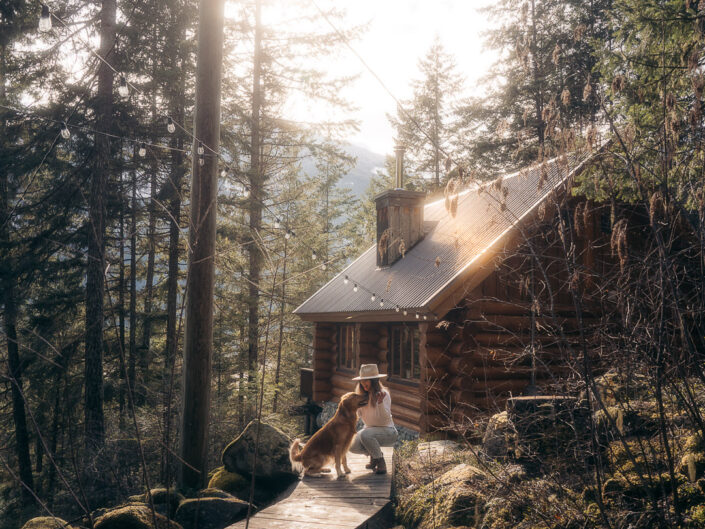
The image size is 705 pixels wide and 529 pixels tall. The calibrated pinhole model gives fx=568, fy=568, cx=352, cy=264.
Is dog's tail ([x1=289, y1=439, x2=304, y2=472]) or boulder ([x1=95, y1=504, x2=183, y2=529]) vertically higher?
dog's tail ([x1=289, y1=439, x2=304, y2=472])

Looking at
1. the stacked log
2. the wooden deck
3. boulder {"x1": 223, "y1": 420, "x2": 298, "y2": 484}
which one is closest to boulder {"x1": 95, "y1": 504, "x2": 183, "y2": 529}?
the wooden deck

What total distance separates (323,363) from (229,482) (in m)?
10.1

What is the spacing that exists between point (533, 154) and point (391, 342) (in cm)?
1208

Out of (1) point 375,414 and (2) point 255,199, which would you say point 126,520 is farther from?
(2) point 255,199

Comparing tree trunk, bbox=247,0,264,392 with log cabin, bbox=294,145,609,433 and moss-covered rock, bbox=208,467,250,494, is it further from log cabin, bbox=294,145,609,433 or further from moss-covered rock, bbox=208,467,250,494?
moss-covered rock, bbox=208,467,250,494

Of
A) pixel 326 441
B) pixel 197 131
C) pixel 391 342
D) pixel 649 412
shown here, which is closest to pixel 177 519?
pixel 326 441

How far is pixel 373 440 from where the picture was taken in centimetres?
765

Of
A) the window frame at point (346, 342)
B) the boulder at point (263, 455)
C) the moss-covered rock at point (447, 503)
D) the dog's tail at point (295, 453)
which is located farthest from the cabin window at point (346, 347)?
the moss-covered rock at point (447, 503)

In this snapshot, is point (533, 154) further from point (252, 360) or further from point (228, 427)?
point (228, 427)

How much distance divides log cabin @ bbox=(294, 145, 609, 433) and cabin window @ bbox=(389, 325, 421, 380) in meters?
0.03

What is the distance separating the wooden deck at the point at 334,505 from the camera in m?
5.70

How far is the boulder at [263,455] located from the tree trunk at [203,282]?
1019mm

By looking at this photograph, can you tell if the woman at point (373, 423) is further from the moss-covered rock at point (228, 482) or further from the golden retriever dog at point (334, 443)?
the moss-covered rock at point (228, 482)

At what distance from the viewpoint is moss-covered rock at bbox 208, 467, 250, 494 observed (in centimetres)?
836
